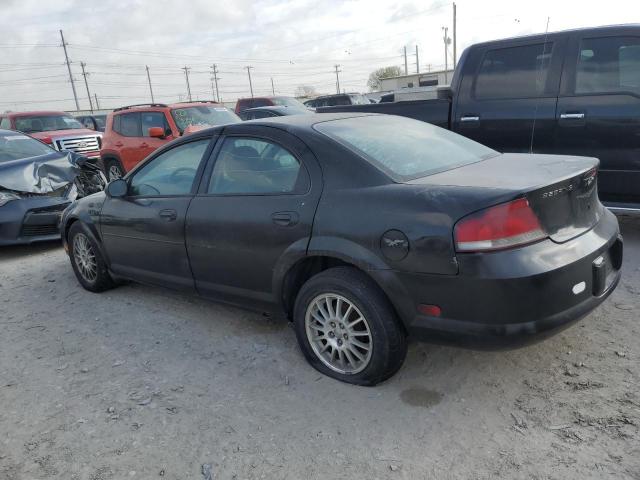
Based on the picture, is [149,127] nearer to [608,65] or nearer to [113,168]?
[113,168]

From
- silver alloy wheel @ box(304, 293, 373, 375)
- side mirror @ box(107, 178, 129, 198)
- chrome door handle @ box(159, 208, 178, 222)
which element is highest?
side mirror @ box(107, 178, 129, 198)

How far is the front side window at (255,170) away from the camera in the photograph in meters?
3.25

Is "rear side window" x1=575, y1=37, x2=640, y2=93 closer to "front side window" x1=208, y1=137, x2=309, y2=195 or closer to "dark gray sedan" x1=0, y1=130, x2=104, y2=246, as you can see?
"front side window" x1=208, y1=137, x2=309, y2=195

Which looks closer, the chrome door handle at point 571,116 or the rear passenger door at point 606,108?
the rear passenger door at point 606,108

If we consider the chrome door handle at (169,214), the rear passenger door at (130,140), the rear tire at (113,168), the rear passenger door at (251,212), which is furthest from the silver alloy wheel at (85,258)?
the rear tire at (113,168)

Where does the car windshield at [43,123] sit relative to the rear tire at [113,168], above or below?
above

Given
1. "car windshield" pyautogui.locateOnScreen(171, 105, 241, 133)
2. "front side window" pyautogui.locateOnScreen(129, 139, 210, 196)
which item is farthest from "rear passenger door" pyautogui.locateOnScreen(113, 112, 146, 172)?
"front side window" pyautogui.locateOnScreen(129, 139, 210, 196)

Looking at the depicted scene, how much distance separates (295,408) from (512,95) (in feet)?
13.3

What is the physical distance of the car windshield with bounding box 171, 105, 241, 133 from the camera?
9.94 meters

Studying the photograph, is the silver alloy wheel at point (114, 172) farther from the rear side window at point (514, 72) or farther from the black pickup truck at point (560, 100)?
the rear side window at point (514, 72)

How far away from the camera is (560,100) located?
5059mm

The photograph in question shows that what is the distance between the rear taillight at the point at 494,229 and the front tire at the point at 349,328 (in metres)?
0.59

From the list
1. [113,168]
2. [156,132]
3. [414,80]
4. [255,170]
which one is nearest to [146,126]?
[156,132]

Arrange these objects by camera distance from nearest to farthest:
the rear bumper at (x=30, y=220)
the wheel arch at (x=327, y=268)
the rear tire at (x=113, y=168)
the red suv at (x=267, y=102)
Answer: the wheel arch at (x=327, y=268) < the rear bumper at (x=30, y=220) < the rear tire at (x=113, y=168) < the red suv at (x=267, y=102)
